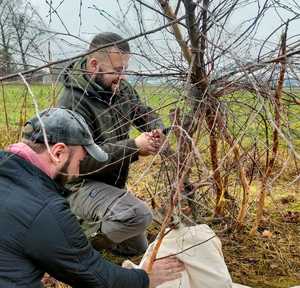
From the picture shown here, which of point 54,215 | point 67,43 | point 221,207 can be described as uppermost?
point 67,43

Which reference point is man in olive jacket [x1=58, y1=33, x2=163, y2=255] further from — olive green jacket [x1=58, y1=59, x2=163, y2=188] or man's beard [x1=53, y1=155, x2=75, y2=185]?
man's beard [x1=53, y1=155, x2=75, y2=185]

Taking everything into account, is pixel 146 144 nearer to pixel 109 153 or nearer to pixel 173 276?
pixel 109 153

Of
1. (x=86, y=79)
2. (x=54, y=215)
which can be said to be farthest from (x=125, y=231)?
(x=54, y=215)

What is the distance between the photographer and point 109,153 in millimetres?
2955

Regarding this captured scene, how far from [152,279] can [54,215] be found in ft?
2.06

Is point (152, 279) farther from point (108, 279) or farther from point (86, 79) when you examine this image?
point (86, 79)

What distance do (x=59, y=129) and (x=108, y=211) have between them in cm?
117

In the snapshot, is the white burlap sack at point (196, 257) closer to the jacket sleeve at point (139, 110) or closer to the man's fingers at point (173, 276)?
the man's fingers at point (173, 276)

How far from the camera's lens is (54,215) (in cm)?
184

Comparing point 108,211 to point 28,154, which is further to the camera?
point 108,211

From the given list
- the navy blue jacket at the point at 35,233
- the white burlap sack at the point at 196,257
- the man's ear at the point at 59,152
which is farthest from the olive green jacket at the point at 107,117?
the navy blue jacket at the point at 35,233

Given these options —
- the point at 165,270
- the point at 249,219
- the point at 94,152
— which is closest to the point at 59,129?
the point at 94,152

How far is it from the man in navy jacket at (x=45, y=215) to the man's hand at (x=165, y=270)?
0.22m

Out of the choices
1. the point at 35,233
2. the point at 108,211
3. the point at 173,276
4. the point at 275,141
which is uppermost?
the point at 35,233
